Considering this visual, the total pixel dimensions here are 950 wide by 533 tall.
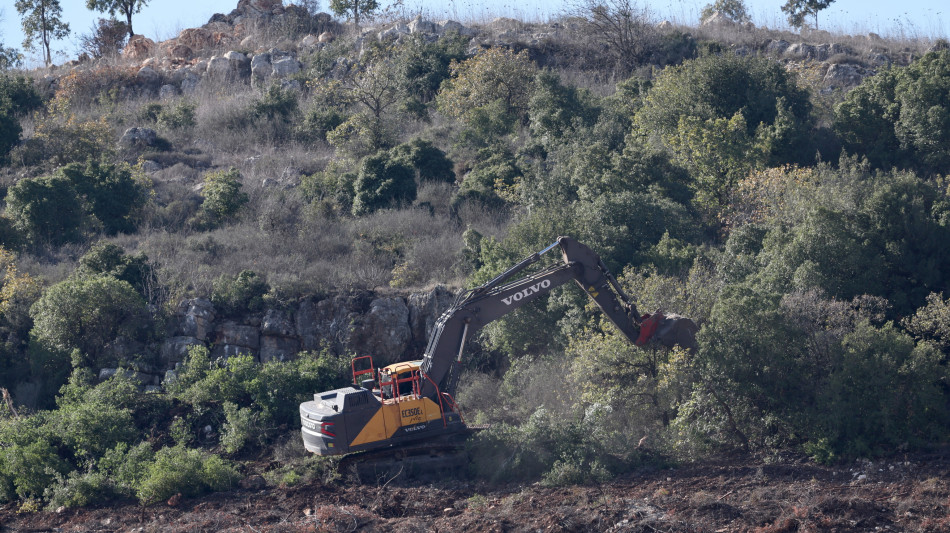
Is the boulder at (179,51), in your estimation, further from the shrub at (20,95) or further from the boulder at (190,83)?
the shrub at (20,95)

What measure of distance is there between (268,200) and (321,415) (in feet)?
61.7

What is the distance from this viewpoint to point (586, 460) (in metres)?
16.6

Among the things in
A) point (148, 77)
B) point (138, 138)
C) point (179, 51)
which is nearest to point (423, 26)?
point (179, 51)

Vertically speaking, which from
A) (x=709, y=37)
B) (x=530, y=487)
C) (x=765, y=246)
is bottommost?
(x=530, y=487)

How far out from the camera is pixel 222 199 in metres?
32.9

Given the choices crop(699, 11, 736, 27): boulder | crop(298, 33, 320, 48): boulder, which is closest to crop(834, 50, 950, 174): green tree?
crop(699, 11, 736, 27): boulder

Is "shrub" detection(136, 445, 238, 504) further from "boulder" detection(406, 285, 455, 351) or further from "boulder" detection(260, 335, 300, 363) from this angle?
"boulder" detection(406, 285, 455, 351)

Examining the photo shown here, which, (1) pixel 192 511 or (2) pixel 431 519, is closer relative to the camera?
(2) pixel 431 519

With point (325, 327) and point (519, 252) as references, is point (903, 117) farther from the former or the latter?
point (325, 327)

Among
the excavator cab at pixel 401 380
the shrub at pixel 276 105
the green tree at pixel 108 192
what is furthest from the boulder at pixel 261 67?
the excavator cab at pixel 401 380

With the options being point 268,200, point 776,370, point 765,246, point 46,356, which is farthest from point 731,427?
point 268,200

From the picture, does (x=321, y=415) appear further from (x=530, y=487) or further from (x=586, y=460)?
(x=586, y=460)

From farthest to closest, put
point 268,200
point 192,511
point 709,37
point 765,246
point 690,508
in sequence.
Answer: point 709,37 → point 268,200 → point 765,246 → point 192,511 → point 690,508

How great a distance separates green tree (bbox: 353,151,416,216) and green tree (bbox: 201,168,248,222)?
4.65 metres
